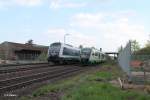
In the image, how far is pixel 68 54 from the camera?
5531 cm

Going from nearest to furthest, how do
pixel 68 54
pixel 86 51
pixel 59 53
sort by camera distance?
1. pixel 59 53
2. pixel 68 54
3. pixel 86 51

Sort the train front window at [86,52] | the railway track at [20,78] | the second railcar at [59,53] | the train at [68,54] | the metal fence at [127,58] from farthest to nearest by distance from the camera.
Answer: the train front window at [86,52], the train at [68,54], the second railcar at [59,53], the metal fence at [127,58], the railway track at [20,78]

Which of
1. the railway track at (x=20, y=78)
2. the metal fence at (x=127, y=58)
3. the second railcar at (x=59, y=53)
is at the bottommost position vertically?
the railway track at (x=20, y=78)

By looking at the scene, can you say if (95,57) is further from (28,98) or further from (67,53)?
(28,98)

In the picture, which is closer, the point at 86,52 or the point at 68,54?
the point at 68,54

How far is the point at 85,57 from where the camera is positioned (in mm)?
59031

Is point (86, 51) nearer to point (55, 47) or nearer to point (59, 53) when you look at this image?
point (55, 47)

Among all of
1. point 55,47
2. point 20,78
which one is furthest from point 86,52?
point 20,78

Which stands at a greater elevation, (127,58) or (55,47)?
(55,47)

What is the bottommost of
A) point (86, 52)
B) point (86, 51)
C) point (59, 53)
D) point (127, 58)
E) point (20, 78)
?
point (20, 78)

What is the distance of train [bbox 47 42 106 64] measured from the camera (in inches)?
2032

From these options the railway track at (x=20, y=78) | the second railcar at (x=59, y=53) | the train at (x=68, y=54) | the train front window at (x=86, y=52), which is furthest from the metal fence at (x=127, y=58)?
the train front window at (x=86, y=52)

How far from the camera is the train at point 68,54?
5162cm

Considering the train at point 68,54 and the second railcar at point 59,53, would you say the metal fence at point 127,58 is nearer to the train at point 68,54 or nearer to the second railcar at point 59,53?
the second railcar at point 59,53
